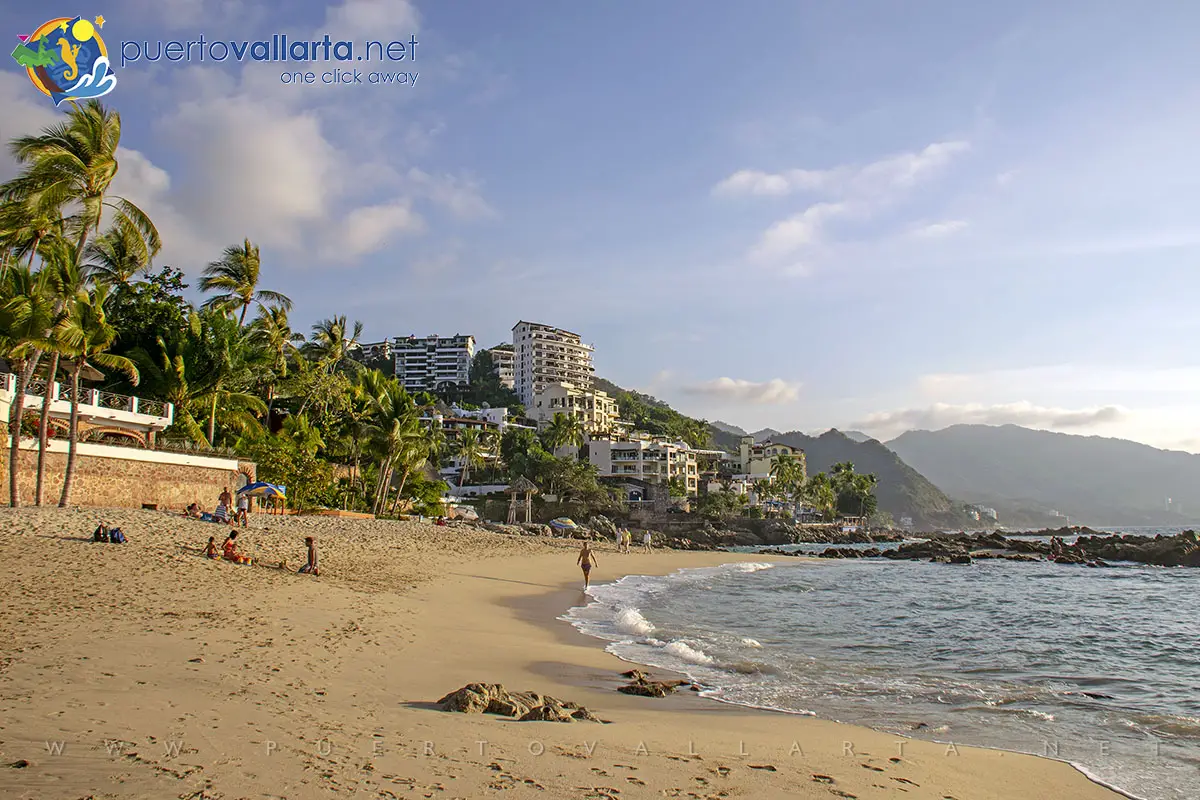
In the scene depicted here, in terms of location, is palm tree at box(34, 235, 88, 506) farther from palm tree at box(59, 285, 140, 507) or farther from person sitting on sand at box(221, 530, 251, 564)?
person sitting on sand at box(221, 530, 251, 564)

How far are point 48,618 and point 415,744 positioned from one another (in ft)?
21.8

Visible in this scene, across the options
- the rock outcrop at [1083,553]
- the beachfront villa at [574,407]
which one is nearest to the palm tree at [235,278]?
the rock outcrop at [1083,553]

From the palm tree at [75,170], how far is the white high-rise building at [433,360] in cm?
13731

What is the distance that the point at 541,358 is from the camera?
147625mm

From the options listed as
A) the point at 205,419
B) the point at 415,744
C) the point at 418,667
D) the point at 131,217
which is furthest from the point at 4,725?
the point at 205,419

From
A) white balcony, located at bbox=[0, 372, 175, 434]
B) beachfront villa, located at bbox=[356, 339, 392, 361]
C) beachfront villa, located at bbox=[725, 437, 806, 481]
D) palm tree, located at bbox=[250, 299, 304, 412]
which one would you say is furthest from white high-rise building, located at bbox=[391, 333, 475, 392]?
white balcony, located at bbox=[0, 372, 175, 434]

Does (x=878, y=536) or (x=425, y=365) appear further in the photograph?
(x=425, y=365)

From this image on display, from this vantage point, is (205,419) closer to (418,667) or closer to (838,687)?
(418,667)

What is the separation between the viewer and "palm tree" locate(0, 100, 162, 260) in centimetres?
2138

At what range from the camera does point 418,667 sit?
31.3ft

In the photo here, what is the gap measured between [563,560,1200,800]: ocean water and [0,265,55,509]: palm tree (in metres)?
16.4

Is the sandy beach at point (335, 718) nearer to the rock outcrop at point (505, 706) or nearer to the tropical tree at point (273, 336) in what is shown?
the rock outcrop at point (505, 706)

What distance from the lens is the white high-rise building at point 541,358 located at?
482ft

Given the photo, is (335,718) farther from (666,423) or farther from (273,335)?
(666,423)
